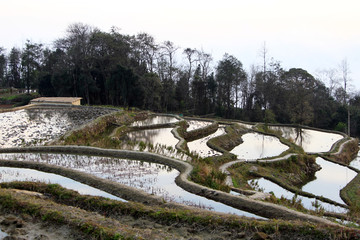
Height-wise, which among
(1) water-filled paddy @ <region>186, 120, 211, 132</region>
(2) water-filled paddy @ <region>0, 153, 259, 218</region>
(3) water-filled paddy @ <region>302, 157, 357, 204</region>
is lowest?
(3) water-filled paddy @ <region>302, 157, 357, 204</region>

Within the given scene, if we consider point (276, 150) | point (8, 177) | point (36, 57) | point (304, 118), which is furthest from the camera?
point (36, 57)

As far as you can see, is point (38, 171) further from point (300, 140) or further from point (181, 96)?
point (181, 96)

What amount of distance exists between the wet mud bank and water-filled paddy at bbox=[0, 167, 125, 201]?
197 mm

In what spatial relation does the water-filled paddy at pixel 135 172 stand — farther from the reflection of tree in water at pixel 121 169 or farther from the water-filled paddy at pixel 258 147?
the water-filled paddy at pixel 258 147

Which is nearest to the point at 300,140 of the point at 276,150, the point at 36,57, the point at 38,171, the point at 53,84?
the point at 276,150

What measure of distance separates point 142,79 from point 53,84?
10957mm

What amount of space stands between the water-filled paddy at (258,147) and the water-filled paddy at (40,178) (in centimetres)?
907

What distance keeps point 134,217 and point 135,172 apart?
4.27 m

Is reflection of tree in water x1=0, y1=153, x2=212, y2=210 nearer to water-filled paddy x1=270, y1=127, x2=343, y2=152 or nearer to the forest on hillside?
water-filled paddy x1=270, y1=127, x2=343, y2=152

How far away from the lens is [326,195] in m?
11.3

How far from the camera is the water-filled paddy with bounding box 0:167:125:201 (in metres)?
8.27

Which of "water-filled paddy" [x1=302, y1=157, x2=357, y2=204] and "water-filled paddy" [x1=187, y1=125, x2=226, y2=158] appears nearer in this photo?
"water-filled paddy" [x1=302, y1=157, x2=357, y2=204]

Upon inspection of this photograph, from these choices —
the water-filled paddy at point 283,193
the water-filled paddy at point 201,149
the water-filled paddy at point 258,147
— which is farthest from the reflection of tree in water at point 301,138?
the water-filled paddy at point 283,193

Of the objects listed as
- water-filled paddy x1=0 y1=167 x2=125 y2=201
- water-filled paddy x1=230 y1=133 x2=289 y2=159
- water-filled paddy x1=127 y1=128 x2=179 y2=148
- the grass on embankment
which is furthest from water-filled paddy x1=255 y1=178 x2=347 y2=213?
water-filled paddy x1=127 y1=128 x2=179 y2=148
